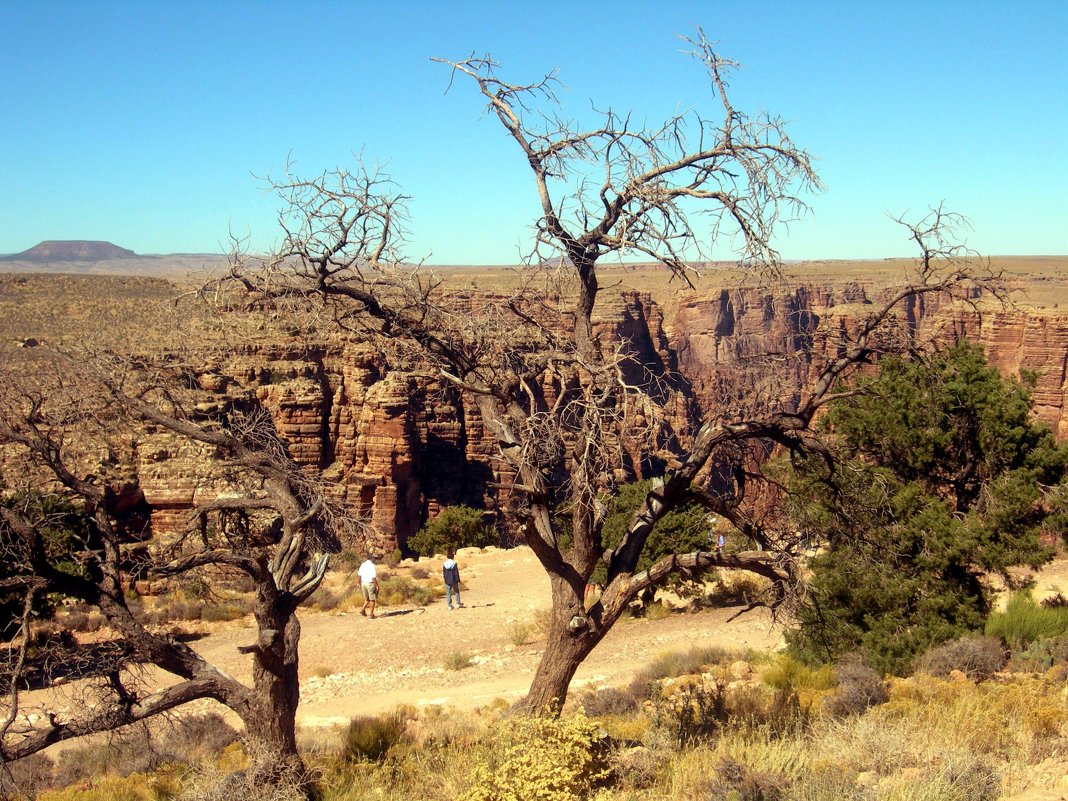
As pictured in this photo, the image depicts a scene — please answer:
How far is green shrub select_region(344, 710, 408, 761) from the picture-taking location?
7.98 metres

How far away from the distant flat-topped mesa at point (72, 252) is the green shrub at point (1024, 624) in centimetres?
17229

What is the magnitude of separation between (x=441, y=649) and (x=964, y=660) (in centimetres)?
866

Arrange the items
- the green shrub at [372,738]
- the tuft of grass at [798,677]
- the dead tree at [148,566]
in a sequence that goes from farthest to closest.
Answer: the tuft of grass at [798,677], the green shrub at [372,738], the dead tree at [148,566]

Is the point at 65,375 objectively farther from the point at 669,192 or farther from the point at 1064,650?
the point at 1064,650

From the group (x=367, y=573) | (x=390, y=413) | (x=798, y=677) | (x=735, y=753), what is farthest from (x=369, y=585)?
(x=390, y=413)

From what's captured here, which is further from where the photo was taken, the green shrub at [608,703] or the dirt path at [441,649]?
the dirt path at [441,649]

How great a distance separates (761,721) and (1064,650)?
4.79m

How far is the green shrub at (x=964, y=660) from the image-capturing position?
9.88 metres

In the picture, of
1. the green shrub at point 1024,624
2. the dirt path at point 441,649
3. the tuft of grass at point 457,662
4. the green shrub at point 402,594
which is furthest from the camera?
the green shrub at point 402,594

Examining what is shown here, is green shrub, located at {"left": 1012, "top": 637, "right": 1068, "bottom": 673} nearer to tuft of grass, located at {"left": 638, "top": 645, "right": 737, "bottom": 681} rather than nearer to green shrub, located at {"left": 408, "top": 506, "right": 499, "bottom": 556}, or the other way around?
tuft of grass, located at {"left": 638, "top": 645, "right": 737, "bottom": 681}

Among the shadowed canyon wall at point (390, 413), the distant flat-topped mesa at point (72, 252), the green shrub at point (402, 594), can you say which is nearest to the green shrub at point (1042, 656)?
the green shrub at point (402, 594)

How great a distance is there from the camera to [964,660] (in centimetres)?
1001

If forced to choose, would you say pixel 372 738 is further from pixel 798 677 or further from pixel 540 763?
pixel 798 677

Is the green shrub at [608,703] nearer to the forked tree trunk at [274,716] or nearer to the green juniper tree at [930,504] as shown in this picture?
the green juniper tree at [930,504]
